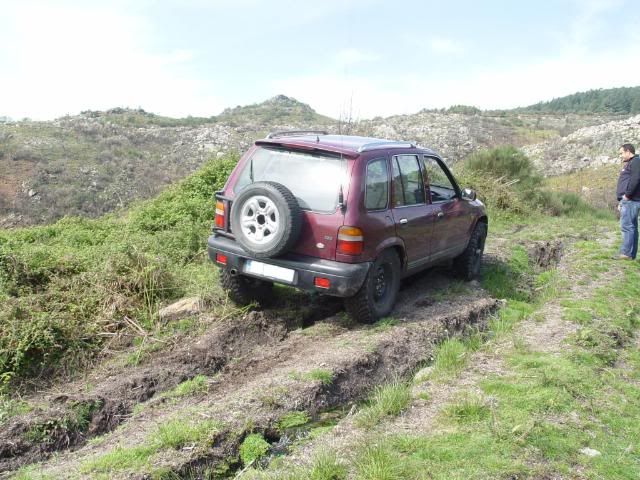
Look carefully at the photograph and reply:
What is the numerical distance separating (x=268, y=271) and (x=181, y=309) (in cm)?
125

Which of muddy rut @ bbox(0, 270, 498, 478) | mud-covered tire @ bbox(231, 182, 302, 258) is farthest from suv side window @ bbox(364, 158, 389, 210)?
muddy rut @ bbox(0, 270, 498, 478)

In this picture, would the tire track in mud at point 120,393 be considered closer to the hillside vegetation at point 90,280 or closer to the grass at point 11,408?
the grass at point 11,408

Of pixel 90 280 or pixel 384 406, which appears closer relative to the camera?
pixel 384 406

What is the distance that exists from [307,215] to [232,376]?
1640mm

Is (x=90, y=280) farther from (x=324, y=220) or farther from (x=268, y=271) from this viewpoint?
(x=324, y=220)

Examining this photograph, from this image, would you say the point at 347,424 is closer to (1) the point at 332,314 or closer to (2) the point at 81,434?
(2) the point at 81,434

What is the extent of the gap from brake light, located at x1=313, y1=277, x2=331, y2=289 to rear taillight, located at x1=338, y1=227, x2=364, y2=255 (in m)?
0.31

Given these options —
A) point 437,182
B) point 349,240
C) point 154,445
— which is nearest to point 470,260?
point 437,182

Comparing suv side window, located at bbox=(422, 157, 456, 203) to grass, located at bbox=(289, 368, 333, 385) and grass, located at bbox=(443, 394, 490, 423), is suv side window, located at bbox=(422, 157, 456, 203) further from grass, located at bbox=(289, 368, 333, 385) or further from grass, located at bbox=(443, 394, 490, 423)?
grass, located at bbox=(443, 394, 490, 423)

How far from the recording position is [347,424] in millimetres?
3812

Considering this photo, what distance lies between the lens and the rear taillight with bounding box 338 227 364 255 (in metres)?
5.21

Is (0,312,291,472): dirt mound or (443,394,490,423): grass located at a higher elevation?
(443,394,490,423): grass

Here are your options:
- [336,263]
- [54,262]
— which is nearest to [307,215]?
[336,263]

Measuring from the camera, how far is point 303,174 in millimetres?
5512
